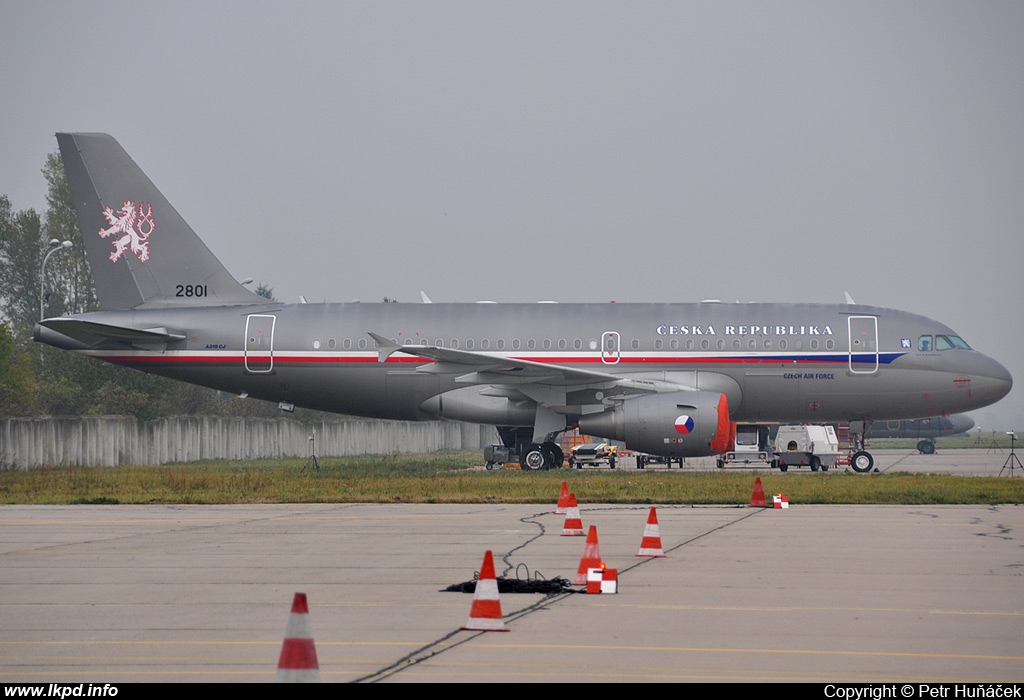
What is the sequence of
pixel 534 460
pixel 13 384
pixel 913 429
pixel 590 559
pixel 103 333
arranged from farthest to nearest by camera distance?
1. pixel 913 429
2. pixel 13 384
3. pixel 534 460
4. pixel 103 333
5. pixel 590 559

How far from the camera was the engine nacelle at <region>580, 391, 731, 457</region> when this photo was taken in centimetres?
2830

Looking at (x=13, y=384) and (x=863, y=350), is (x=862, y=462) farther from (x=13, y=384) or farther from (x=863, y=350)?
(x=13, y=384)

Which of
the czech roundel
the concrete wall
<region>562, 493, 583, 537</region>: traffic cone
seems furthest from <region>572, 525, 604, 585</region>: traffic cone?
the concrete wall

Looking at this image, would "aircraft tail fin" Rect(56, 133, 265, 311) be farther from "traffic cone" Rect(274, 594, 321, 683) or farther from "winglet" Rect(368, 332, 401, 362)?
"traffic cone" Rect(274, 594, 321, 683)

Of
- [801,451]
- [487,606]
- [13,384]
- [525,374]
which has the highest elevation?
[13,384]

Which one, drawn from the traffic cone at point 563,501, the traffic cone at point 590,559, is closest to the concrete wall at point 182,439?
the traffic cone at point 563,501

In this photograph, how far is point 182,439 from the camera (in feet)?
155

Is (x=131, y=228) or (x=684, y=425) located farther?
(x=131, y=228)

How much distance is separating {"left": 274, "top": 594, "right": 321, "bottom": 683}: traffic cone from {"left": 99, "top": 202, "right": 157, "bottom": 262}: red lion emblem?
28184 millimetres

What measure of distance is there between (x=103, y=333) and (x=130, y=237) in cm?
312

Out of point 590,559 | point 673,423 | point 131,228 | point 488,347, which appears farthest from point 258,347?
point 590,559

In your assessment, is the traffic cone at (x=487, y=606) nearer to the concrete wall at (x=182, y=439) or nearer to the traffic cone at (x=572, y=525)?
the traffic cone at (x=572, y=525)

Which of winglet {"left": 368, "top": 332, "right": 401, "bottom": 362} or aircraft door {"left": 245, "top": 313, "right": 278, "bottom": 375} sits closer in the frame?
winglet {"left": 368, "top": 332, "right": 401, "bottom": 362}

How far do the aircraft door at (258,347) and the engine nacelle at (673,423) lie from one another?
9.10 m
